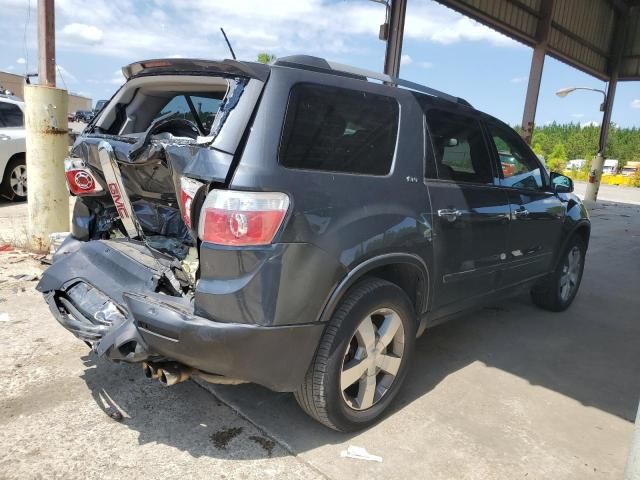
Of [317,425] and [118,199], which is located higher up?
[118,199]

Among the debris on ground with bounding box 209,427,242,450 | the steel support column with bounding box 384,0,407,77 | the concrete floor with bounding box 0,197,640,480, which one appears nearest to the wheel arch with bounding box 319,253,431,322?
the concrete floor with bounding box 0,197,640,480

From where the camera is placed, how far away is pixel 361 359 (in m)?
2.71

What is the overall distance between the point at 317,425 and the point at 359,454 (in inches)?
13.2

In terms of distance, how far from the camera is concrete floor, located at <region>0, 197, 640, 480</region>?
2.49 m

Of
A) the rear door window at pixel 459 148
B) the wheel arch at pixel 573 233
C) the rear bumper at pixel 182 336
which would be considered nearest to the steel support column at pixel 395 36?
the wheel arch at pixel 573 233

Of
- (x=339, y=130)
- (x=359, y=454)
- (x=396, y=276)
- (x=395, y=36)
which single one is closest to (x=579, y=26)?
(x=395, y=36)

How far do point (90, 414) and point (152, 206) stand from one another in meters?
1.28

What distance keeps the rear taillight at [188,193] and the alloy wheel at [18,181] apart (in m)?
7.55

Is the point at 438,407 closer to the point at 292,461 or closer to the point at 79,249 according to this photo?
the point at 292,461

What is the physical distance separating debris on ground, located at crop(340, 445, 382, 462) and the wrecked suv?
0.12 m

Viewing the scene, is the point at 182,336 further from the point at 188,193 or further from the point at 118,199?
the point at 118,199

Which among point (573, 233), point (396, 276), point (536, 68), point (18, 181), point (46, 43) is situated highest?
point (536, 68)

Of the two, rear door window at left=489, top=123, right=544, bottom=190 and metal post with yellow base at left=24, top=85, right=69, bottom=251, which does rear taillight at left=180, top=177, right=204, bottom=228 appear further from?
metal post with yellow base at left=24, top=85, right=69, bottom=251

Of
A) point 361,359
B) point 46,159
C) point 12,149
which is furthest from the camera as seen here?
point 12,149
